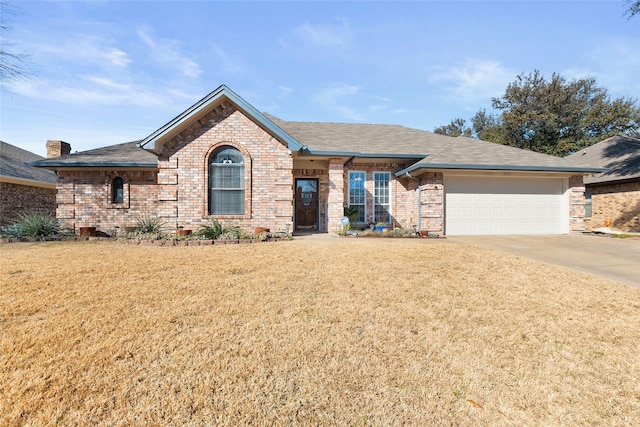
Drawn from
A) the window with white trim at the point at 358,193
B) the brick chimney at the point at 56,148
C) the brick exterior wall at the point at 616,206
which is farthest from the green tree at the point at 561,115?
the brick chimney at the point at 56,148

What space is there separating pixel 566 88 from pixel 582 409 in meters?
38.8

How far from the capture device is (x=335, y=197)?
12633 millimetres

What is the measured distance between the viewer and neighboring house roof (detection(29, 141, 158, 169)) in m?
12.3

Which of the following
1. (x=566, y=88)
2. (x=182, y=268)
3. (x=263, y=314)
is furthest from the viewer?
(x=566, y=88)

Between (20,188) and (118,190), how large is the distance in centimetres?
782

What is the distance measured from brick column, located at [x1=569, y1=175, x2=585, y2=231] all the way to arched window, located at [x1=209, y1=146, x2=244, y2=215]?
14.1m

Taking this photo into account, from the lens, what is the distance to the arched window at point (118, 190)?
13.2 metres

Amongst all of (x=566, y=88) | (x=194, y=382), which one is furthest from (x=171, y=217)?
(x=566, y=88)

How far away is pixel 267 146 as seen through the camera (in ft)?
36.7

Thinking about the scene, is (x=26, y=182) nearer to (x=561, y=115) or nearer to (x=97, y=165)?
(x=97, y=165)

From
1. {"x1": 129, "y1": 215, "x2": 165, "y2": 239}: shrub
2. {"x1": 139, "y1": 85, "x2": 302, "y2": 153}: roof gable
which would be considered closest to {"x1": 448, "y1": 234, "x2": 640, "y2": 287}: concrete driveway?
{"x1": 139, "y1": 85, "x2": 302, "y2": 153}: roof gable

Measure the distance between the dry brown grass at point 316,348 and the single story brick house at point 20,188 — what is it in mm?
13812

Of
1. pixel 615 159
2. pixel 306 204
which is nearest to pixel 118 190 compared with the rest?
pixel 306 204

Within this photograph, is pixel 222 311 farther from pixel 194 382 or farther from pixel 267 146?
pixel 267 146
